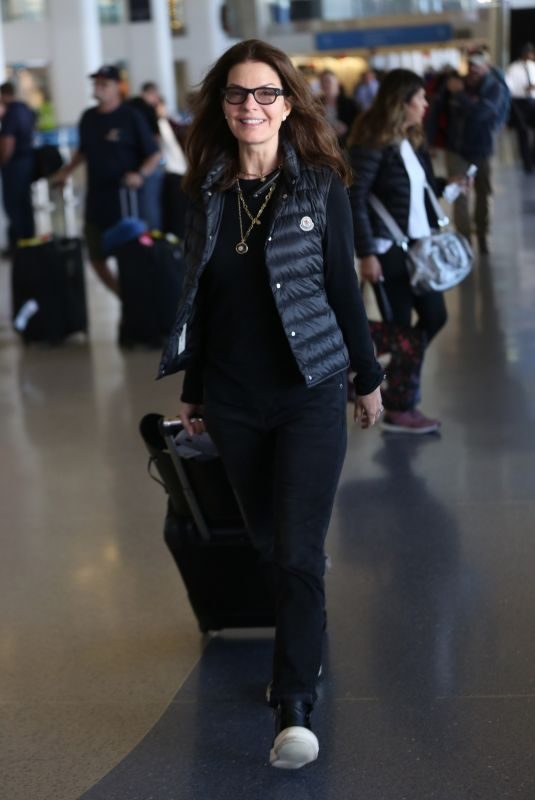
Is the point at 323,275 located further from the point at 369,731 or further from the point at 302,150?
the point at 369,731

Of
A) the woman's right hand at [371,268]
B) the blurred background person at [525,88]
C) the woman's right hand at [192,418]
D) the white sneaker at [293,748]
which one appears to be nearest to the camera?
the white sneaker at [293,748]

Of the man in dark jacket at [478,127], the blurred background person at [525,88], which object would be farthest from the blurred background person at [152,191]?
the blurred background person at [525,88]

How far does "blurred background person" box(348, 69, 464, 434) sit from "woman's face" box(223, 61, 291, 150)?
9.65 feet

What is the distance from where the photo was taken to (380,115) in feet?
20.4

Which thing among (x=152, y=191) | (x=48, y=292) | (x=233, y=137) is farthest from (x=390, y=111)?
(x=152, y=191)

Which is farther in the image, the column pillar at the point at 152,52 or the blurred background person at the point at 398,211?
the column pillar at the point at 152,52

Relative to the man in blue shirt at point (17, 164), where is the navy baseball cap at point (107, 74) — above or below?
above

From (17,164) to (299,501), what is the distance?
12.3m

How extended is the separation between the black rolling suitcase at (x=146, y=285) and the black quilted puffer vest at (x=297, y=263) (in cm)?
581

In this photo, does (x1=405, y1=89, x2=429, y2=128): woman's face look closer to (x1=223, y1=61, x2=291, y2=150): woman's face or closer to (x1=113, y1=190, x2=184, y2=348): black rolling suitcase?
(x1=223, y1=61, x2=291, y2=150): woman's face

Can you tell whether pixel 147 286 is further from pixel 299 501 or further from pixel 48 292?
pixel 299 501

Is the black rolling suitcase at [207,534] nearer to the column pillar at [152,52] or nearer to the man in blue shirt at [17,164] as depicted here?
the man in blue shirt at [17,164]

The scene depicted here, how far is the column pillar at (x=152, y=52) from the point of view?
4491 cm

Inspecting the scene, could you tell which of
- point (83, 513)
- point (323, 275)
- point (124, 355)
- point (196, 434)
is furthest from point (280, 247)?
point (124, 355)
